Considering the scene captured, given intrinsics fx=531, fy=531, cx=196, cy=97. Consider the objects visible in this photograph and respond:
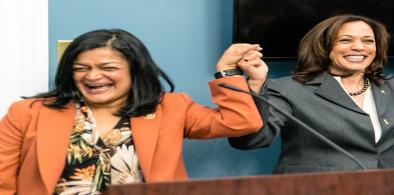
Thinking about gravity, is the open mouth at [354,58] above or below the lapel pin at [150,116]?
above

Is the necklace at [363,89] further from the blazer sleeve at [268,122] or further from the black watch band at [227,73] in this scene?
the black watch band at [227,73]

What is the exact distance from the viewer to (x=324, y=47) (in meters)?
1.68

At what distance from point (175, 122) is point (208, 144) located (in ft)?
1.44

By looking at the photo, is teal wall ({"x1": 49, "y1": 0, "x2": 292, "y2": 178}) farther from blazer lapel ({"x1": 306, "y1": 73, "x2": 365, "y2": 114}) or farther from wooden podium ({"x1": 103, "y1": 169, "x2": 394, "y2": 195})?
wooden podium ({"x1": 103, "y1": 169, "x2": 394, "y2": 195})

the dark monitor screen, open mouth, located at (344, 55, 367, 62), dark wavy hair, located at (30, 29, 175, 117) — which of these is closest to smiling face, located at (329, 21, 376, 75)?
open mouth, located at (344, 55, 367, 62)

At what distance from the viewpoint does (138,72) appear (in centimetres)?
141

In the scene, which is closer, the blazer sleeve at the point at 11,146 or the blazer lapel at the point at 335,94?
the blazer sleeve at the point at 11,146

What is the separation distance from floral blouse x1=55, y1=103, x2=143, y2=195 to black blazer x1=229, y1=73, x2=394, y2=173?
0.36 m

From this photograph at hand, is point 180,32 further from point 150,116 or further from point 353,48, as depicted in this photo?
point 353,48

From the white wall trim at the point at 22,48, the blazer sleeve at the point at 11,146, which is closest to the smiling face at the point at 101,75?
the blazer sleeve at the point at 11,146

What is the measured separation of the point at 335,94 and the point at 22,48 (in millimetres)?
962

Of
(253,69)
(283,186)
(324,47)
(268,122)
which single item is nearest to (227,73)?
(253,69)

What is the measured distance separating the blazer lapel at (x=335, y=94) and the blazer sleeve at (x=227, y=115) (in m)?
0.32

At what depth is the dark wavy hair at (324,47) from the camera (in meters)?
1.67
